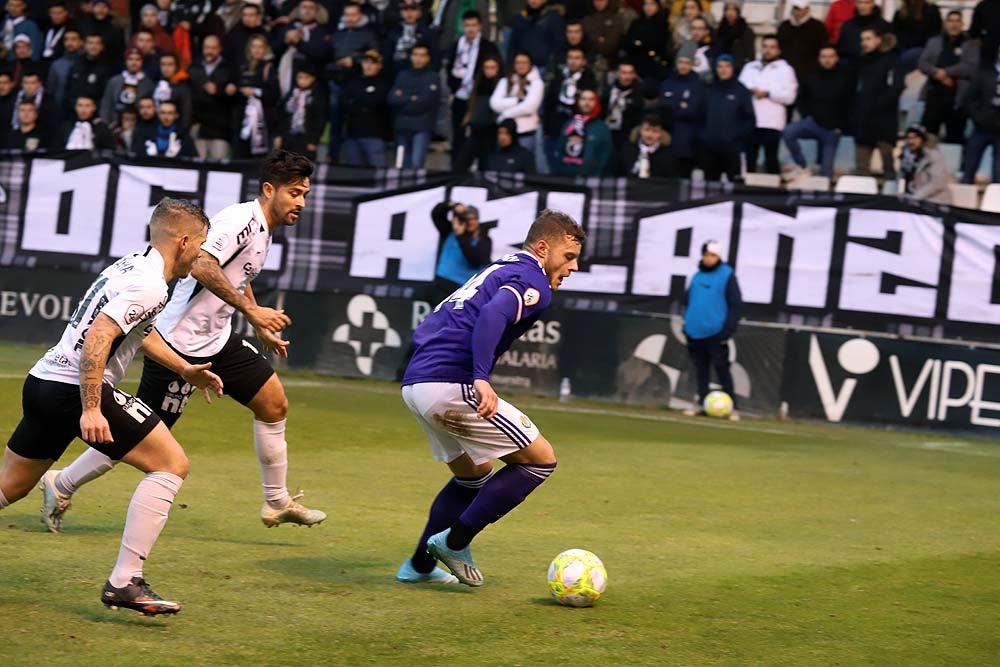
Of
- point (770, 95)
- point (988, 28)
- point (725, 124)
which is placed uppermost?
point (988, 28)

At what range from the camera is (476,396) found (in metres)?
6.86

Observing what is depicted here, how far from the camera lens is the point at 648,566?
8.20 metres

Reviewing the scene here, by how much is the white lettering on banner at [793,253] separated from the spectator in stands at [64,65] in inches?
407

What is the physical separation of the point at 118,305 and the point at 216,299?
7.13 ft

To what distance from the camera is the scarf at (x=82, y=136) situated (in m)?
20.1

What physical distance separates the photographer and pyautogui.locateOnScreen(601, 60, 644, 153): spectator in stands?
94.6 inches

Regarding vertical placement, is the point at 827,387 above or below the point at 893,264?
below

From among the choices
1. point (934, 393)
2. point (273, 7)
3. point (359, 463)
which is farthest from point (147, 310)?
point (273, 7)

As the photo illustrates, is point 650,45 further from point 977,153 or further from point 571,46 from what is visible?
point 977,153

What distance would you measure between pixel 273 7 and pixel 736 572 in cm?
1632

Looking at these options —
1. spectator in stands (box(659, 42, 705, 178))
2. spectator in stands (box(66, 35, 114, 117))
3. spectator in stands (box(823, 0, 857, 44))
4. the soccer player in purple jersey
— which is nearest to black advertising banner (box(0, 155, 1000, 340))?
spectator in stands (box(659, 42, 705, 178))

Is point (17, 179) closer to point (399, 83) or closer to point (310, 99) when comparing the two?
point (310, 99)

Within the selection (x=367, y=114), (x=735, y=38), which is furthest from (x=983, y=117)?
(x=367, y=114)

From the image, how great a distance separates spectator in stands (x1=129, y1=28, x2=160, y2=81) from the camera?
2108 cm
